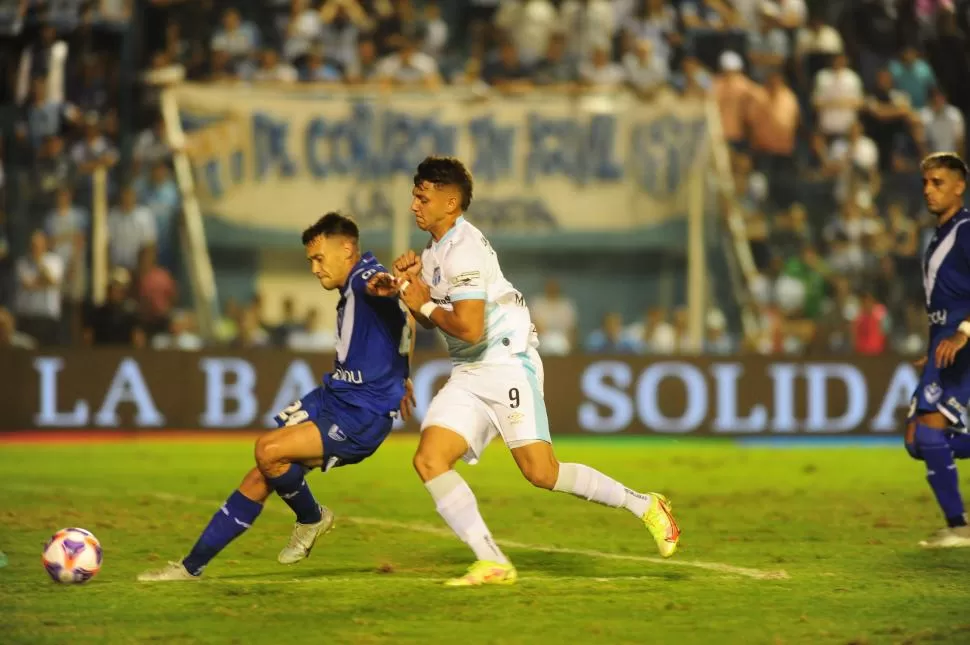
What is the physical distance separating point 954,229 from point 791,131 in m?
11.3

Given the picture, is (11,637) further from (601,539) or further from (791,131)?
(791,131)

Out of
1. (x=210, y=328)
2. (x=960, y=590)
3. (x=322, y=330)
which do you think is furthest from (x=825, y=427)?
(x=960, y=590)

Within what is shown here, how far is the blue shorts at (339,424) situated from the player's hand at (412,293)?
733 mm

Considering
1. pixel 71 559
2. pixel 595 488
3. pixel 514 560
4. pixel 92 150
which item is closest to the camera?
pixel 71 559

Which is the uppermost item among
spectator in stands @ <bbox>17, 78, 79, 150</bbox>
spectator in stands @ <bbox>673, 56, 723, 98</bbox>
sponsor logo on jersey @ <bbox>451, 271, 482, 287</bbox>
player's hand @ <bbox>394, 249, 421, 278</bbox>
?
spectator in stands @ <bbox>673, 56, 723, 98</bbox>

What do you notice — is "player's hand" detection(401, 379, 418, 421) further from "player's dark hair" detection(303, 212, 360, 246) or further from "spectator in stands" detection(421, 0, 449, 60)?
"spectator in stands" detection(421, 0, 449, 60)

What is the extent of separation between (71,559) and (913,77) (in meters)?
16.6

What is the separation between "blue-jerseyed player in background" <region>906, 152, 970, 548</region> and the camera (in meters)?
9.37

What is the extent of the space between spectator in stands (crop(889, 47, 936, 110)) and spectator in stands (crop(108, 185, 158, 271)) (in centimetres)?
1033

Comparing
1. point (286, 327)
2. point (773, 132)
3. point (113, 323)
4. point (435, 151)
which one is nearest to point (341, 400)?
point (113, 323)

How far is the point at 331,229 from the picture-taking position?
8.15 metres

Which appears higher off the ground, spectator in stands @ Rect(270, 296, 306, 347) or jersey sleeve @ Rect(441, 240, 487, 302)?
jersey sleeve @ Rect(441, 240, 487, 302)

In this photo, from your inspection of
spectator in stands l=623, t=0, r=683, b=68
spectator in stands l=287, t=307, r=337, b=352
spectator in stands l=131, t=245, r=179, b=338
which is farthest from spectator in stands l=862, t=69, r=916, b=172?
Answer: spectator in stands l=131, t=245, r=179, b=338

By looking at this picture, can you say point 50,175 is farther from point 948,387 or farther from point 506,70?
point 948,387
